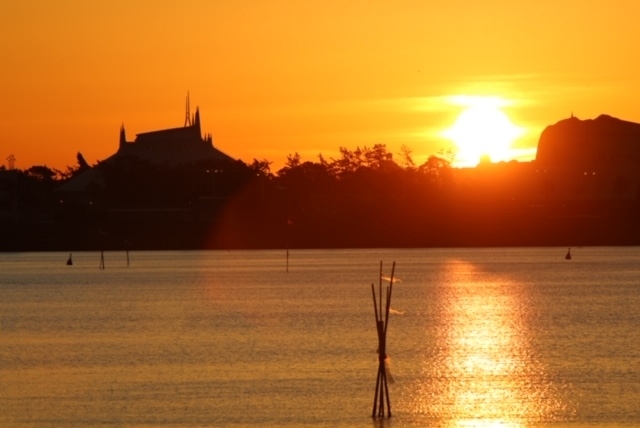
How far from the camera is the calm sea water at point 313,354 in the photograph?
137 ft

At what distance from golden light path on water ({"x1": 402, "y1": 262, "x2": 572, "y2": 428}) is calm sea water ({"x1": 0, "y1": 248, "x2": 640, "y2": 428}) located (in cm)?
10

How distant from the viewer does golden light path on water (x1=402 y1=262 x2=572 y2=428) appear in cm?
4081

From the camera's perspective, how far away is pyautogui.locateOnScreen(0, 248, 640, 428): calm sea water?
41625 millimetres

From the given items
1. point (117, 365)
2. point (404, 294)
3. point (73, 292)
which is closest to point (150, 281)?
point (73, 292)

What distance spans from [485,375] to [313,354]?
9.74 metres

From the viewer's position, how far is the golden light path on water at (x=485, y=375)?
40812 millimetres

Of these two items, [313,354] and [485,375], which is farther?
[313,354]

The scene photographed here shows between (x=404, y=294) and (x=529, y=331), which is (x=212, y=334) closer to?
(x=529, y=331)

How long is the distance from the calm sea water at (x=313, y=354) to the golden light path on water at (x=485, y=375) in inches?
4.0

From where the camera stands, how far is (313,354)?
5831cm

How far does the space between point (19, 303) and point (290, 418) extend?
2469 inches

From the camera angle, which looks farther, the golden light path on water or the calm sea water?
the calm sea water

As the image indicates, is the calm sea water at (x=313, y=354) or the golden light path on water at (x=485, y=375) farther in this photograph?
the calm sea water at (x=313, y=354)

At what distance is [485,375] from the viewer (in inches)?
1998
